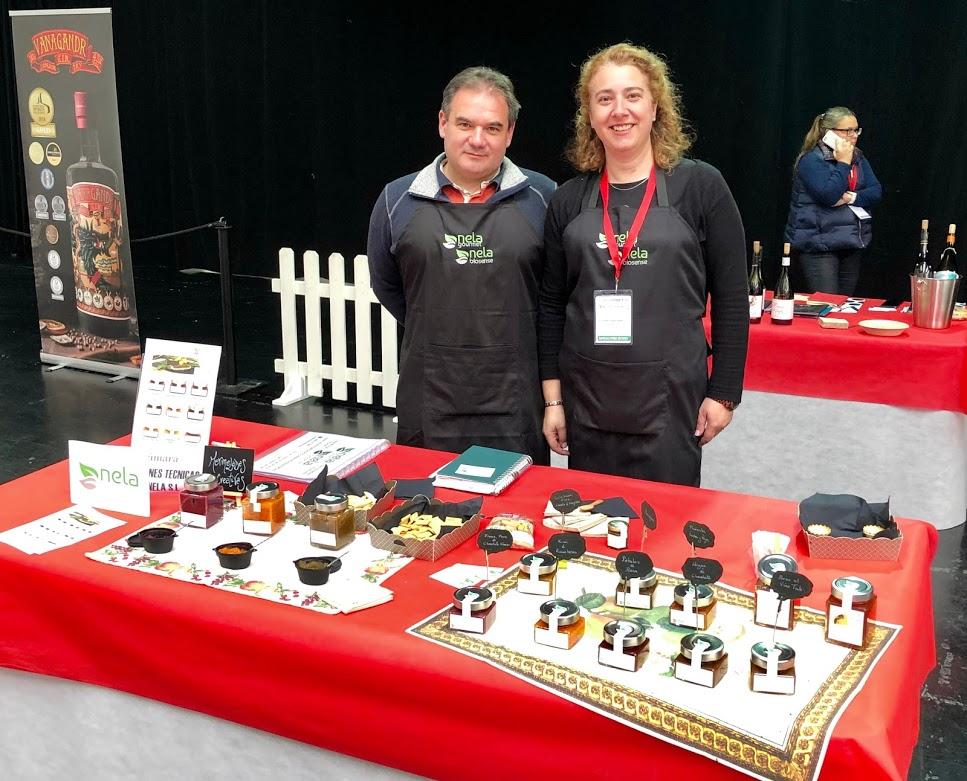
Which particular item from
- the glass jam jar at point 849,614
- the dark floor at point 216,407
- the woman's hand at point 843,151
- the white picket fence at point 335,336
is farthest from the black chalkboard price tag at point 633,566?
the woman's hand at point 843,151

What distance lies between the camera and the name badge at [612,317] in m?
2.40

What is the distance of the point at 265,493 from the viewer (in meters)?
1.92

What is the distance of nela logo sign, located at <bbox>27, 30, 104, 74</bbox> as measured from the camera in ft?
18.1

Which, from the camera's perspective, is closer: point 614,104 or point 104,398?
point 614,104

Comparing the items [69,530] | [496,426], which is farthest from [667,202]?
[69,530]

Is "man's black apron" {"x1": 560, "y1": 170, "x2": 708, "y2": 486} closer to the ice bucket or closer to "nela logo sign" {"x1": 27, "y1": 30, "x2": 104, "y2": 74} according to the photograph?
the ice bucket

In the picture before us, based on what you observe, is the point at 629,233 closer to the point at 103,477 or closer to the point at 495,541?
the point at 495,541

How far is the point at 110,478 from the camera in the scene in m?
2.06

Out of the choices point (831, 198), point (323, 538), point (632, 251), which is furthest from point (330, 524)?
point (831, 198)

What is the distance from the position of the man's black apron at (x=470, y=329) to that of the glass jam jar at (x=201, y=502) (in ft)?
2.60

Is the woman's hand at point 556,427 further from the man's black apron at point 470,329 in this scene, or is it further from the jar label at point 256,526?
the jar label at point 256,526

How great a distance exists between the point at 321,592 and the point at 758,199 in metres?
6.13

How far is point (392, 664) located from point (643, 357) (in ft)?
3.82

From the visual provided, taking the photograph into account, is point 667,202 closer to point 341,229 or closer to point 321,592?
point 321,592
